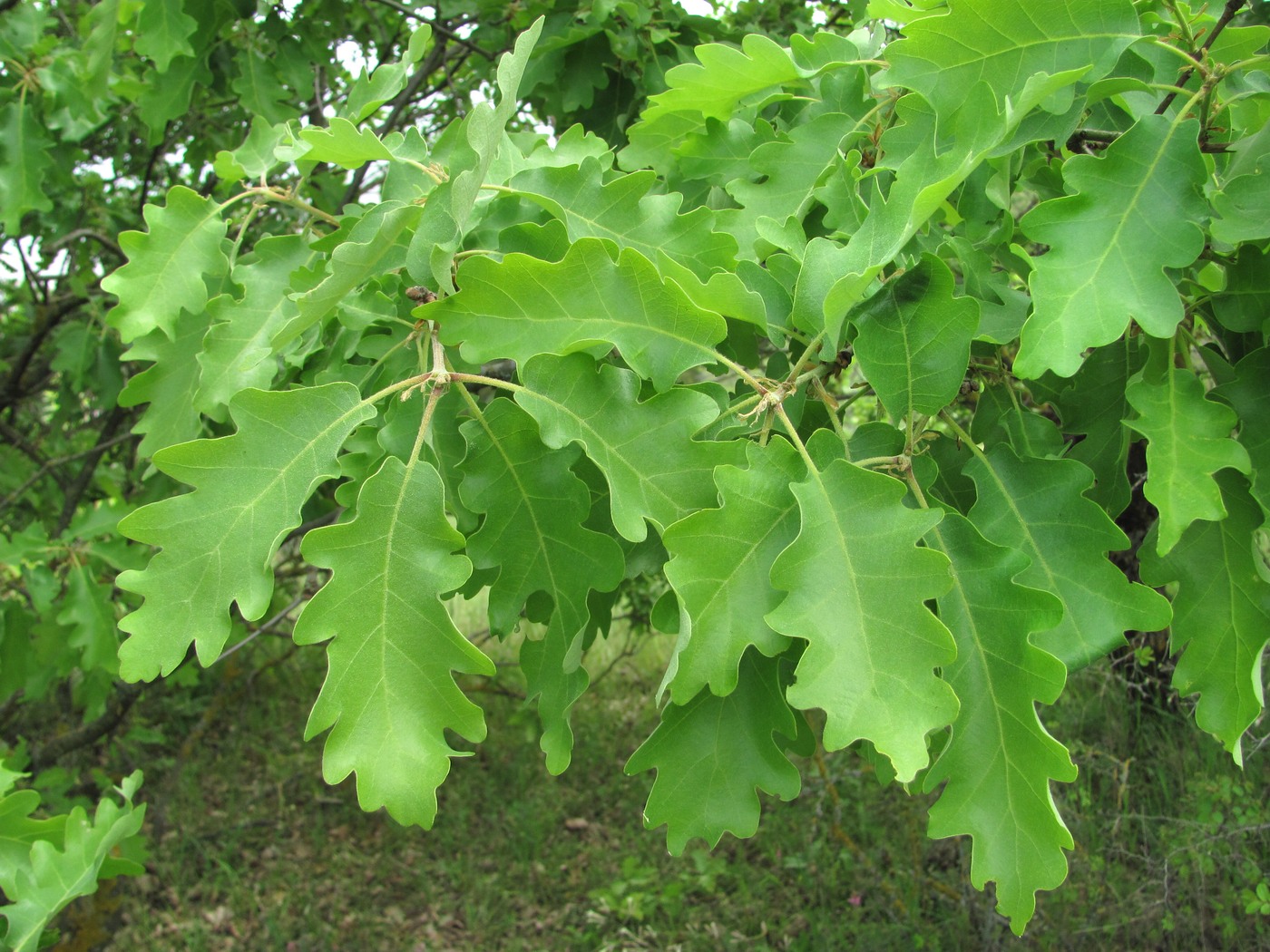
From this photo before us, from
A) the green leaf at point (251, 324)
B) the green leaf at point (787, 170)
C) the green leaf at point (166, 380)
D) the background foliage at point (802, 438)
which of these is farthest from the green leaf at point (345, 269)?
the green leaf at point (166, 380)

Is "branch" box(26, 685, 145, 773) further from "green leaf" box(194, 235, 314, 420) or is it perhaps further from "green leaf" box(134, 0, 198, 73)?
"green leaf" box(194, 235, 314, 420)

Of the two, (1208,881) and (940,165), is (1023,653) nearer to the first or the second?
(940,165)

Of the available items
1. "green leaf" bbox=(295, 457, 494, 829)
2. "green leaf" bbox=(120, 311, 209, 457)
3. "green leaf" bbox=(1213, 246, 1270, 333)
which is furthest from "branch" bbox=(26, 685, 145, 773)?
"green leaf" bbox=(1213, 246, 1270, 333)

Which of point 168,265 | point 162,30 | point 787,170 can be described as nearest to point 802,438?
point 787,170

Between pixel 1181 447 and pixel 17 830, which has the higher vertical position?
pixel 1181 447

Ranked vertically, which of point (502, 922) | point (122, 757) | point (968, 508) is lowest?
point (502, 922)

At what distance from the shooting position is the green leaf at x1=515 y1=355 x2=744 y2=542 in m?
0.96

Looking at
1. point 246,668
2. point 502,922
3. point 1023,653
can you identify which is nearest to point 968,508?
point 1023,653

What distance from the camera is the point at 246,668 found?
17.2 ft

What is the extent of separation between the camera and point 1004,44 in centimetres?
101

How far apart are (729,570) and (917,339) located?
30 centimetres

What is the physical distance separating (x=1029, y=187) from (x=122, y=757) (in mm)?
4537

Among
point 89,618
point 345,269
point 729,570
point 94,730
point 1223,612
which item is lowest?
point 94,730

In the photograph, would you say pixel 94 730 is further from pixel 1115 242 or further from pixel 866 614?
pixel 1115 242
